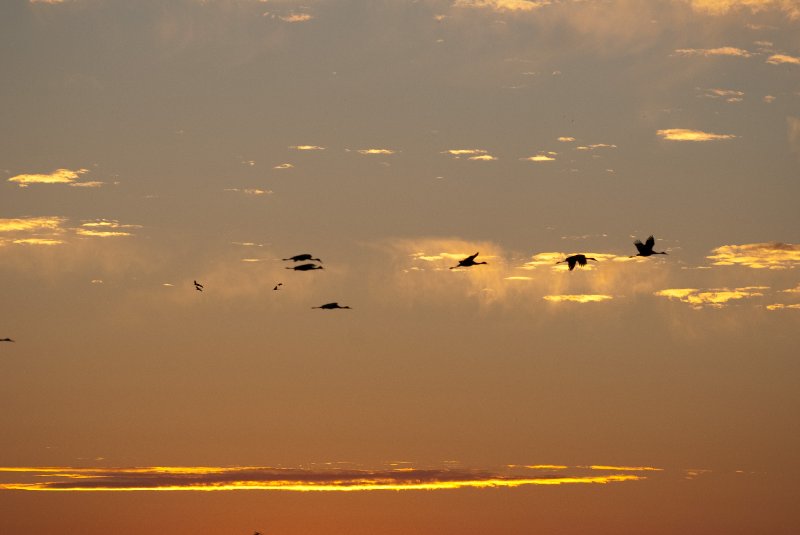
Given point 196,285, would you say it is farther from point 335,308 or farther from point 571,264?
point 571,264

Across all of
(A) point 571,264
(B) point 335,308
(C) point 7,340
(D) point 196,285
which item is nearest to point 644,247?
(A) point 571,264

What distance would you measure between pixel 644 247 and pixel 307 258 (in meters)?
27.2

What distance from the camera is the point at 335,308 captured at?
134500 mm

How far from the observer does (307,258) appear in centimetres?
12656

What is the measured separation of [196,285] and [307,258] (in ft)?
30.1

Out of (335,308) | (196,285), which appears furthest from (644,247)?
(196,285)

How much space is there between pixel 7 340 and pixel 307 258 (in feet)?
90.0

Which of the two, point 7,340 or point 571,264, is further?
point 7,340

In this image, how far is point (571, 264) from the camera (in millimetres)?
123000

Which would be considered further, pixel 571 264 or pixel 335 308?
pixel 335 308

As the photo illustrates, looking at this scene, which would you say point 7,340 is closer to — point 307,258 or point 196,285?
point 196,285

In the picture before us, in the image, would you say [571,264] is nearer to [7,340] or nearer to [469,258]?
[469,258]

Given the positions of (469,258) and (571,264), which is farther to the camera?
(469,258)

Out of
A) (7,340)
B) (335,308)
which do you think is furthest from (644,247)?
(7,340)
